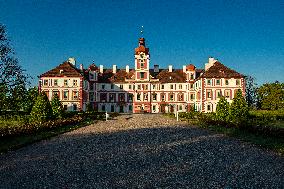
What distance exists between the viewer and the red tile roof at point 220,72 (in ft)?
209

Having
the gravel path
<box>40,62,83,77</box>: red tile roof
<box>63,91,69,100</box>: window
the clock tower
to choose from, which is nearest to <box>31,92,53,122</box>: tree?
the gravel path

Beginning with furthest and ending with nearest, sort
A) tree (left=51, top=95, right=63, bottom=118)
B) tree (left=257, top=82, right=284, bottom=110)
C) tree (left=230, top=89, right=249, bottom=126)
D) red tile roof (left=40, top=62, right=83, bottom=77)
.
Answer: tree (left=257, top=82, right=284, bottom=110), red tile roof (left=40, top=62, right=83, bottom=77), tree (left=51, top=95, right=63, bottom=118), tree (left=230, top=89, right=249, bottom=126)

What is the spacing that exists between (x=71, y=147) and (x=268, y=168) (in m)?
8.77

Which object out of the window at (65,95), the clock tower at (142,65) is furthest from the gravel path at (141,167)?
the clock tower at (142,65)

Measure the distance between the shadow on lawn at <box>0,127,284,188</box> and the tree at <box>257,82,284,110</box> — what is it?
63593 mm

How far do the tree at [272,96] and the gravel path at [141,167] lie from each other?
63.4m

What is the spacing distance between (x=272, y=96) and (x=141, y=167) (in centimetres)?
7089

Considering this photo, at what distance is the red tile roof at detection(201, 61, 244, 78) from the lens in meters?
63.8

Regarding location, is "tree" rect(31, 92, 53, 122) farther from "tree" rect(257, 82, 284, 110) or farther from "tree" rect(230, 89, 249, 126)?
"tree" rect(257, 82, 284, 110)

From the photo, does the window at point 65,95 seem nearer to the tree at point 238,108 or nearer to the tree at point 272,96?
the tree at point 238,108

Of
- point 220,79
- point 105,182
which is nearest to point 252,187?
point 105,182

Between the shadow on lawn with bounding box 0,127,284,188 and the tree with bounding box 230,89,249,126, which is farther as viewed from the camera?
the tree with bounding box 230,89,249,126

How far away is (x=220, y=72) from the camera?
2530 inches

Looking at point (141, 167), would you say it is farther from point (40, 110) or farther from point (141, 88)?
point (141, 88)
